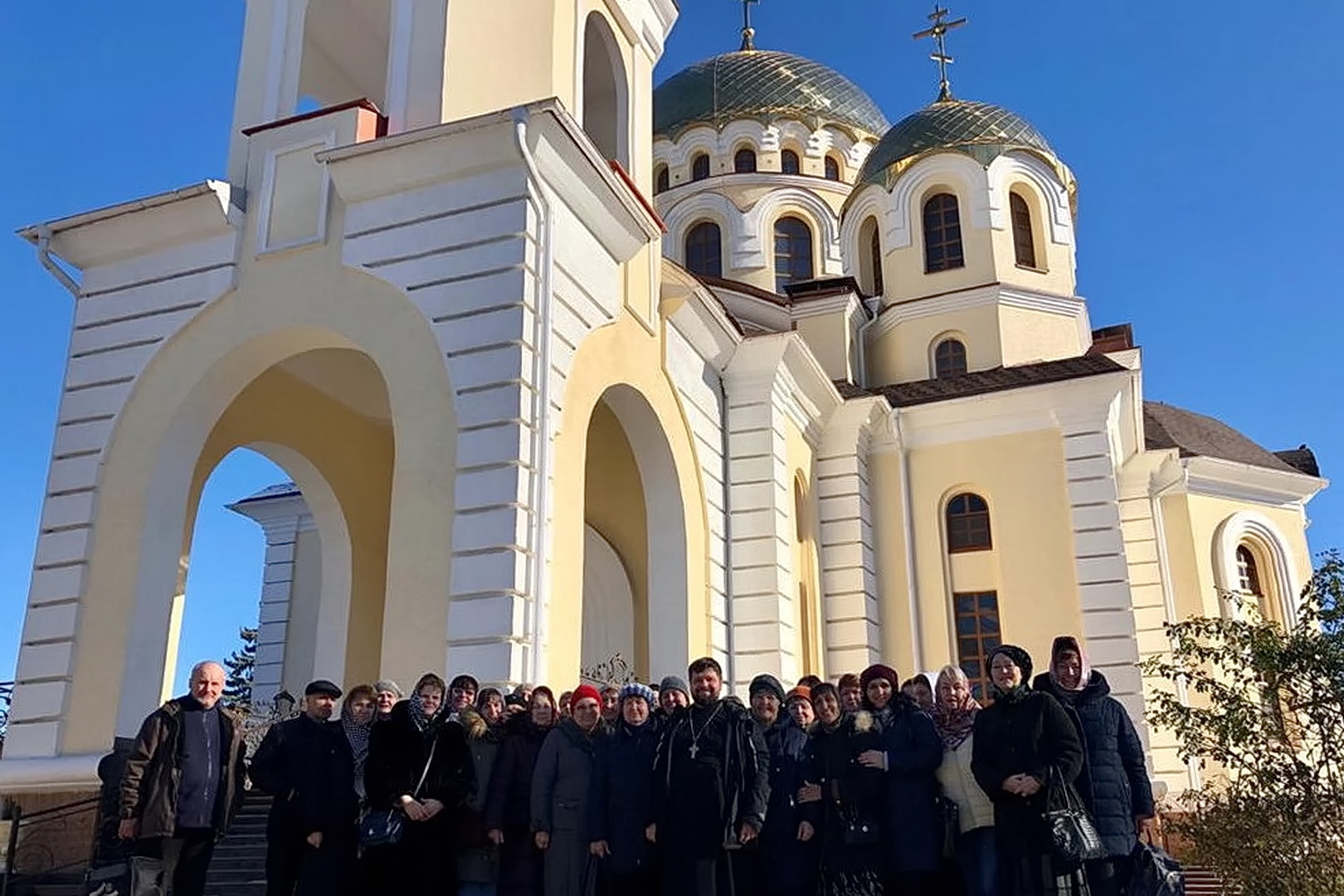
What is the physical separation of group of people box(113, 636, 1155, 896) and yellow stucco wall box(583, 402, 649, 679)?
7.38 metres

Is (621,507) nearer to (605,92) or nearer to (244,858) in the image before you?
(605,92)

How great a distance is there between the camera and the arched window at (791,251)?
79.1 feet

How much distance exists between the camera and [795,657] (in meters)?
14.3

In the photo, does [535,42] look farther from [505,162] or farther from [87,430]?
[87,430]

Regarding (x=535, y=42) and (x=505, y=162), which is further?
(x=535, y=42)

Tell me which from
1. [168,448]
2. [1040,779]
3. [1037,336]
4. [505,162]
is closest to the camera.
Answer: [1040,779]

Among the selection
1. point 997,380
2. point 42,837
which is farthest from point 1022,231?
point 42,837

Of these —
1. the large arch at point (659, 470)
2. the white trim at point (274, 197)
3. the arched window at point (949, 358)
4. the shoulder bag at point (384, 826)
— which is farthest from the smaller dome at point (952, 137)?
the shoulder bag at point (384, 826)

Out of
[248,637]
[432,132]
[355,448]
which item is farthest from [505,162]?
[248,637]

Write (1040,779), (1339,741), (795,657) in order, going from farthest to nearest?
(795,657) < (1339,741) < (1040,779)

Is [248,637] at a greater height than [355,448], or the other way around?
[248,637]

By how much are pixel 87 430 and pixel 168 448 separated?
856 millimetres

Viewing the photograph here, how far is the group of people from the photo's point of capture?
589cm

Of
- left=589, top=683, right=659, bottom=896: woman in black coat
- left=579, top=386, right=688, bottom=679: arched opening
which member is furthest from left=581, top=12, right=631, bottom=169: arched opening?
left=589, top=683, right=659, bottom=896: woman in black coat
